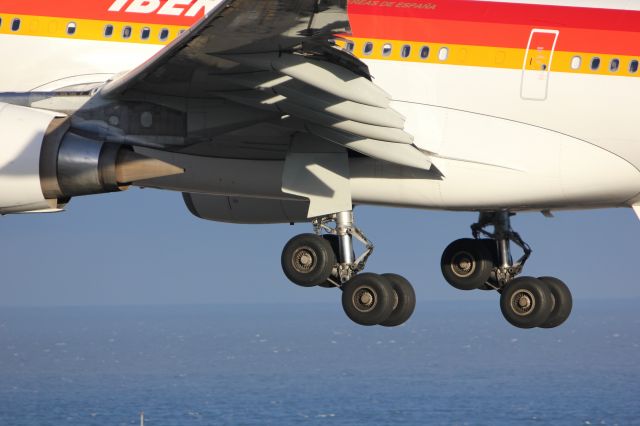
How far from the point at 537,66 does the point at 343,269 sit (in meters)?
5.95

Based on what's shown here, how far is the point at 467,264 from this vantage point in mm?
34031

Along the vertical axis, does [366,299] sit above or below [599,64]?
below

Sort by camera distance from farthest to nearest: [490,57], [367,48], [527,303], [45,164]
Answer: [527,303], [367,48], [490,57], [45,164]

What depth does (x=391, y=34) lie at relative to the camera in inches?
1169

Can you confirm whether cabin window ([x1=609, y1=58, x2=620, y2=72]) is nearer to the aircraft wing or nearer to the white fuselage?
the white fuselage

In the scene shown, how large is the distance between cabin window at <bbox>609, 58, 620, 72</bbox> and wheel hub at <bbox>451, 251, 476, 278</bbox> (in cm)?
689

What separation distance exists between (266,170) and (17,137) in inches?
211

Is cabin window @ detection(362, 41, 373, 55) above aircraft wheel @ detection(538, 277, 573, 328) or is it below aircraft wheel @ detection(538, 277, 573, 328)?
above

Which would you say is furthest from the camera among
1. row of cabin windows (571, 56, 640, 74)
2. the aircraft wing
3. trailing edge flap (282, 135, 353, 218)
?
row of cabin windows (571, 56, 640, 74)

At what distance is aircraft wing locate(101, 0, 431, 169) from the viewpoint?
23.9 metres

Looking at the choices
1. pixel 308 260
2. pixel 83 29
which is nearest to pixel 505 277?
pixel 308 260

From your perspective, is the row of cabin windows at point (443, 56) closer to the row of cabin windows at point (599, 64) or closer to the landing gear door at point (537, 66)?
the row of cabin windows at point (599, 64)

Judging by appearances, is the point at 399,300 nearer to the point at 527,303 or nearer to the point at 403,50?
the point at 527,303

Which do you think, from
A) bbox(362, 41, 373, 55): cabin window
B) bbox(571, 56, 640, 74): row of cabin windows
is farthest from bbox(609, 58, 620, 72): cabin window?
bbox(362, 41, 373, 55): cabin window
